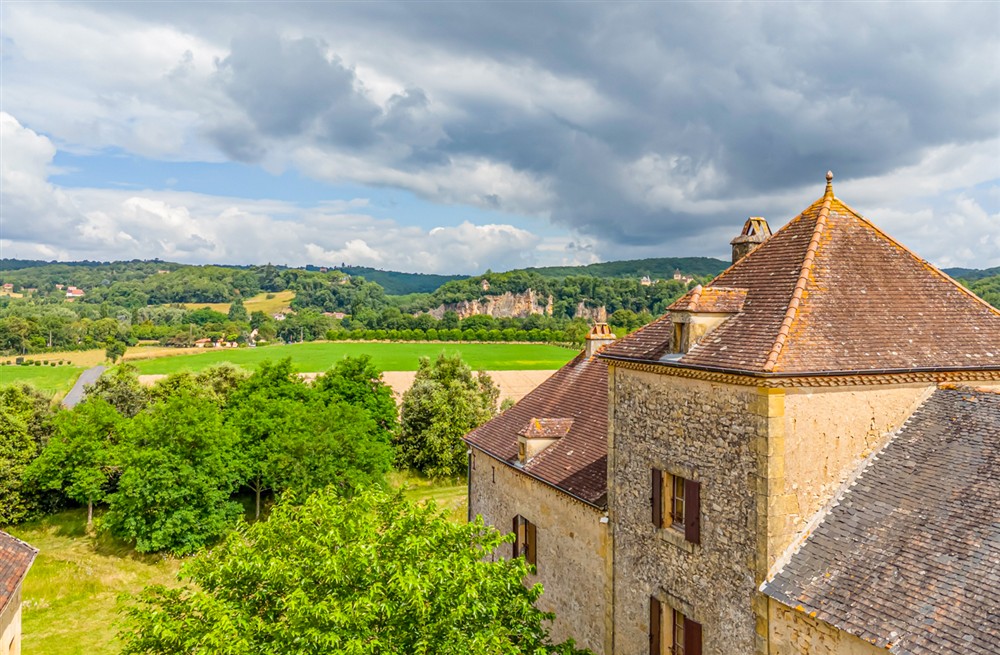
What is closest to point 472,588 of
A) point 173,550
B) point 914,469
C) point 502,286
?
point 914,469

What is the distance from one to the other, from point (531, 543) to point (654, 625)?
7233 millimetres

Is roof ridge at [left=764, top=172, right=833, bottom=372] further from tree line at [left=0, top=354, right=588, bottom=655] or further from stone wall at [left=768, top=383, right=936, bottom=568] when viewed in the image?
tree line at [left=0, top=354, right=588, bottom=655]

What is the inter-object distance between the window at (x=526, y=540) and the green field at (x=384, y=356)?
6737cm

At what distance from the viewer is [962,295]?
14.3m

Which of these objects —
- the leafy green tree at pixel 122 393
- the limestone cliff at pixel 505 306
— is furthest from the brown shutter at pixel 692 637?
the limestone cliff at pixel 505 306

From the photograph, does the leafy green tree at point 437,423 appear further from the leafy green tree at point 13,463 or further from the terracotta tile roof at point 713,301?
the terracotta tile roof at point 713,301

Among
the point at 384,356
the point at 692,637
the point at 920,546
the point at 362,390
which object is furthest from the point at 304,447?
the point at 384,356

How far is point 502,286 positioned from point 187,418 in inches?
6398

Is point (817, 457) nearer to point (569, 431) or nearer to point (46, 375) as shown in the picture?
point (569, 431)

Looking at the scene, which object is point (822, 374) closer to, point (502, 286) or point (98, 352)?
point (98, 352)

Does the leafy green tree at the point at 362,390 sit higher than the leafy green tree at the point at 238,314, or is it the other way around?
the leafy green tree at the point at 238,314

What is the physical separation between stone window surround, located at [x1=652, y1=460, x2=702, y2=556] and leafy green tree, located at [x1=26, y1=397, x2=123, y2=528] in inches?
1590

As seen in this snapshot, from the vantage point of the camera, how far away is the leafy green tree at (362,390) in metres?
53.9

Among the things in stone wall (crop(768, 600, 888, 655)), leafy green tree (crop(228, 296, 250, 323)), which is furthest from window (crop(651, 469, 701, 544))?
leafy green tree (crop(228, 296, 250, 323))
